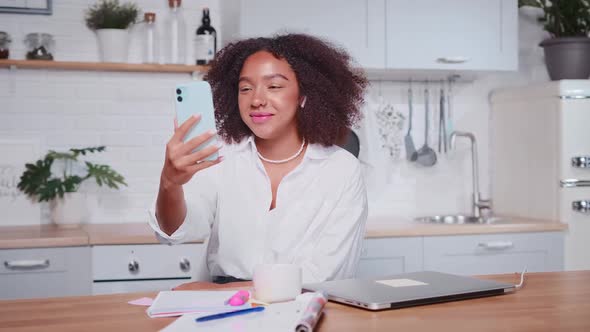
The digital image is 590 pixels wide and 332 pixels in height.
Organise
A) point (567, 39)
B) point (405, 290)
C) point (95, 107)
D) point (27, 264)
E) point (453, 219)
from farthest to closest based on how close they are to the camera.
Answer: point (453, 219), point (567, 39), point (95, 107), point (27, 264), point (405, 290)

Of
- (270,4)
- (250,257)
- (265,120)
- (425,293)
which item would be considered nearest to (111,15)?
(270,4)

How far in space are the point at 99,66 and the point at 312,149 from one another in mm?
1536

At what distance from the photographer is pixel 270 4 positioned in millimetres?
3176

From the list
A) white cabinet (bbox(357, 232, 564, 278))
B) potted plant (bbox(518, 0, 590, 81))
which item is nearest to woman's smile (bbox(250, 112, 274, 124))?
white cabinet (bbox(357, 232, 564, 278))

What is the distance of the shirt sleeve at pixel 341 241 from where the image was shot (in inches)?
75.8

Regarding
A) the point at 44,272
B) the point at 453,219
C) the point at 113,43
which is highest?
the point at 113,43

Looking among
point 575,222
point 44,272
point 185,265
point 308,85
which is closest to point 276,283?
point 308,85

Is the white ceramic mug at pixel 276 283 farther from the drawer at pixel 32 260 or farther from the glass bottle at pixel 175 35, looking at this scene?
the glass bottle at pixel 175 35

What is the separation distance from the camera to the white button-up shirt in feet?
6.50

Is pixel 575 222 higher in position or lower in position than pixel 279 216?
lower

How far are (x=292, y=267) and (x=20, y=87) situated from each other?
93.1 inches

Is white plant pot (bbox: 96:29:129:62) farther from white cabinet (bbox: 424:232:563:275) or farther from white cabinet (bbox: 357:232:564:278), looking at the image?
white cabinet (bbox: 424:232:563:275)

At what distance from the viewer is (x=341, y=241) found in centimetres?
198

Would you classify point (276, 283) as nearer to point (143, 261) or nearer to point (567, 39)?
point (143, 261)
